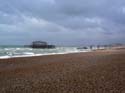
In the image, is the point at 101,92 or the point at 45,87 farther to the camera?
the point at 45,87

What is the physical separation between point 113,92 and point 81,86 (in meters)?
1.54

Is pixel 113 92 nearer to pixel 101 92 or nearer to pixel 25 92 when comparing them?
pixel 101 92

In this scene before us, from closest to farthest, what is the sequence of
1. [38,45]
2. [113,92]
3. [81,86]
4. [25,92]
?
[113,92] → [25,92] → [81,86] → [38,45]

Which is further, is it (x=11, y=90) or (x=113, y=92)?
(x=11, y=90)

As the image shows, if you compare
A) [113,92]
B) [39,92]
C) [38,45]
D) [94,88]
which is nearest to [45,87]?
[39,92]

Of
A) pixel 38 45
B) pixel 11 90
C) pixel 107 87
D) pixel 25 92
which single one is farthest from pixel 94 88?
pixel 38 45

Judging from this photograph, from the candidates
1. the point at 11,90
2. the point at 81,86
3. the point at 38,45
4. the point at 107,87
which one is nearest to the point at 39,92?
the point at 11,90

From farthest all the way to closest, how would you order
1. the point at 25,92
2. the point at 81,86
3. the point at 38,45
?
the point at 38,45, the point at 81,86, the point at 25,92

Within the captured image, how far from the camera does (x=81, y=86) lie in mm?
8305

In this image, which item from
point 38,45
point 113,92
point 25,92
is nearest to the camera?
point 113,92

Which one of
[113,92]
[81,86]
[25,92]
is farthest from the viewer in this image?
[81,86]

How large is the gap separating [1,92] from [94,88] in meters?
3.54

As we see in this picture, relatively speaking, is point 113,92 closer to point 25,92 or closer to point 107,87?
point 107,87

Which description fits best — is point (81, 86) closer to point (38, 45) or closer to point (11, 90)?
point (11, 90)
